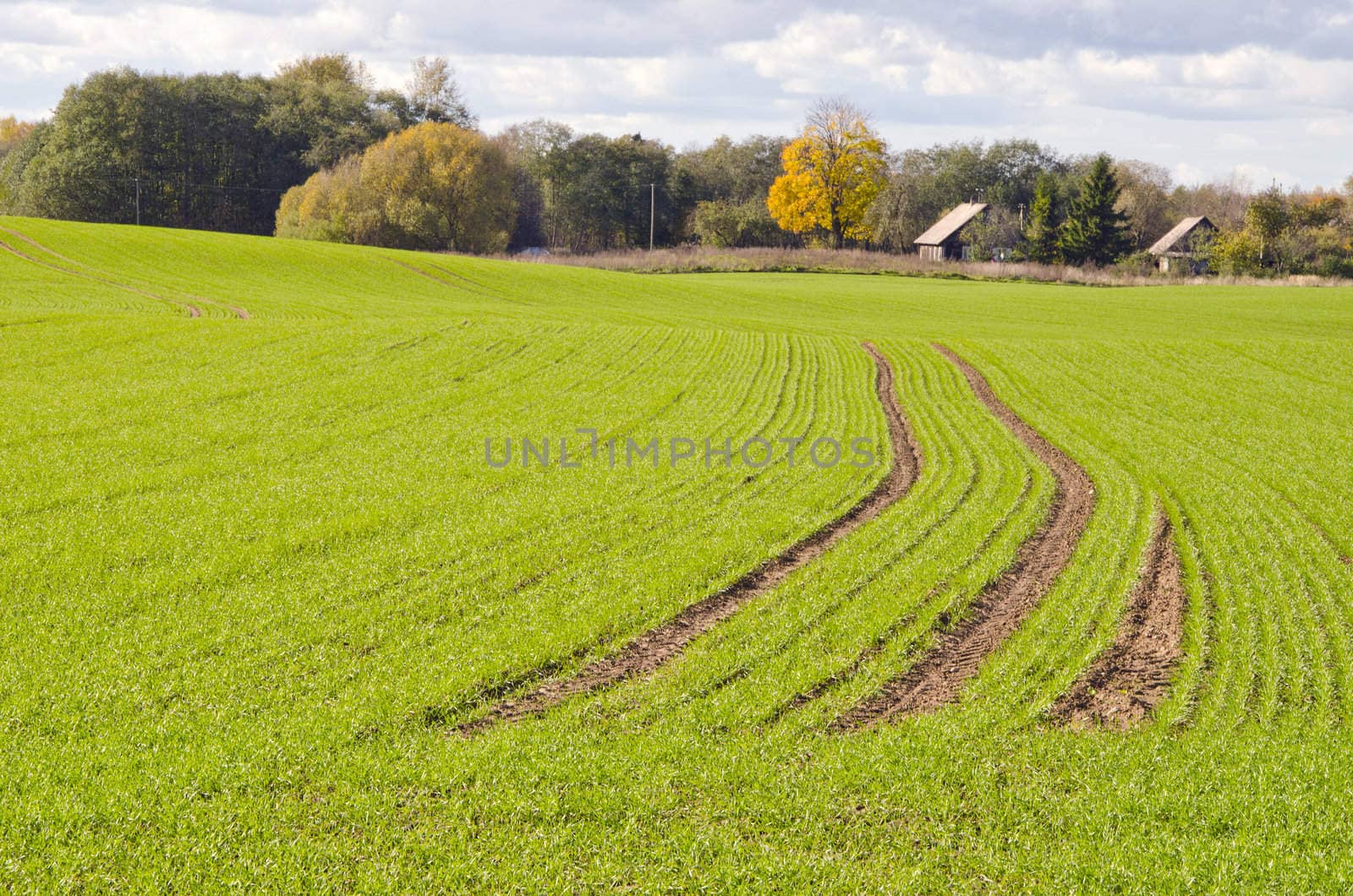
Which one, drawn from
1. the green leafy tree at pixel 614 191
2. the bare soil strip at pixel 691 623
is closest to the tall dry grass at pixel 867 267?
the green leafy tree at pixel 614 191

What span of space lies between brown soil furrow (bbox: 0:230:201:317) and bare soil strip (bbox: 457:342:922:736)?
997 inches

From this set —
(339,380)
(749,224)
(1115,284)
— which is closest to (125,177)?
(749,224)

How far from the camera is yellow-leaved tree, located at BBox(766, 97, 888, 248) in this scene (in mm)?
92000

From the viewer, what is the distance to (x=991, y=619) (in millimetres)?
10562

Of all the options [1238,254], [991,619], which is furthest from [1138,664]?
[1238,254]

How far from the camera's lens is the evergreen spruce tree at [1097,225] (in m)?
81.8

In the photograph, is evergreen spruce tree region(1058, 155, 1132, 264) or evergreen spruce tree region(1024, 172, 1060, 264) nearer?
evergreen spruce tree region(1058, 155, 1132, 264)

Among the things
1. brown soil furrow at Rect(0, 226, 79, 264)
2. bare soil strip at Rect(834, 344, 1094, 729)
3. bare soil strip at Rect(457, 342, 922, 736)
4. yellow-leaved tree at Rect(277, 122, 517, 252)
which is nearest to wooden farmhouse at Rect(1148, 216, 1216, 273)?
yellow-leaved tree at Rect(277, 122, 517, 252)

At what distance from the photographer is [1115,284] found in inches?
2739

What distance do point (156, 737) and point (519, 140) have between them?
103592 mm

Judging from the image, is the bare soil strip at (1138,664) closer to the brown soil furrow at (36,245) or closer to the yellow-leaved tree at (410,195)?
the brown soil furrow at (36,245)

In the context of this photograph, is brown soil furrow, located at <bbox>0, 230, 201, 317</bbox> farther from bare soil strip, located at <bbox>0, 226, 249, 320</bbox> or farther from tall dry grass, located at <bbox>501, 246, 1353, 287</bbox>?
tall dry grass, located at <bbox>501, 246, 1353, 287</bbox>

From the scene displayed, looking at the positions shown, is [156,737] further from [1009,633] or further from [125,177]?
[125,177]

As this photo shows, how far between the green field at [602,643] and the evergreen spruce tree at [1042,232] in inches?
2743
